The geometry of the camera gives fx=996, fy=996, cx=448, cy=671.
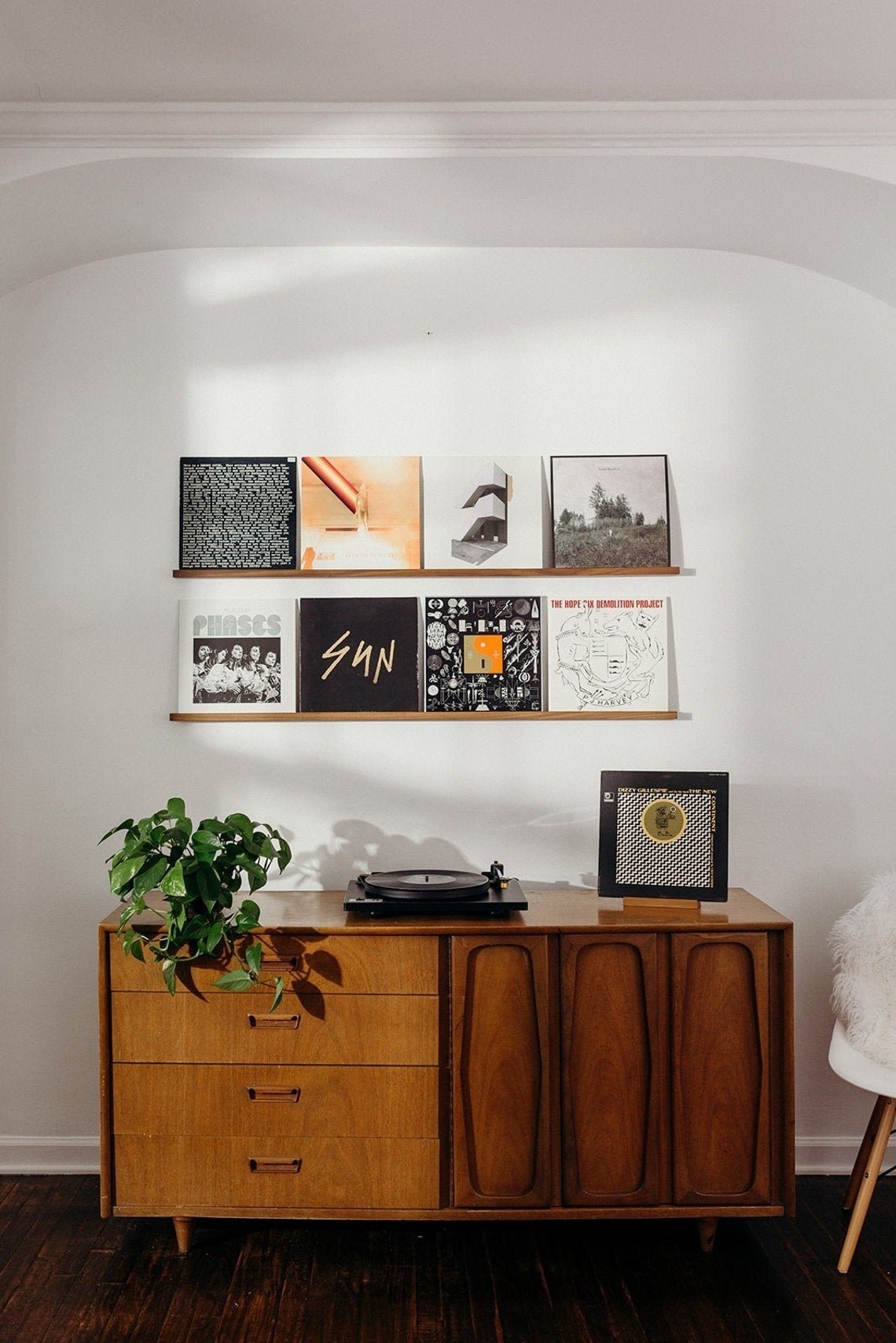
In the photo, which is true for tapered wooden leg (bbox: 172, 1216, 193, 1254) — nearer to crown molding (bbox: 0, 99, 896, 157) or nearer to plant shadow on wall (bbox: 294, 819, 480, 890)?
plant shadow on wall (bbox: 294, 819, 480, 890)

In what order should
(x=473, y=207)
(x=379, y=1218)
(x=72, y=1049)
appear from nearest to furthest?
1. (x=379, y=1218)
2. (x=473, y=207)
3. (x=72, y=1049)

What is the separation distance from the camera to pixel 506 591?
2.73 metres

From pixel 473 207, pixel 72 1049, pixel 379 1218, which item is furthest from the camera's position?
pixel 72 1049

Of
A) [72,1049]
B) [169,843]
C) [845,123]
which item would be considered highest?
[845,123]

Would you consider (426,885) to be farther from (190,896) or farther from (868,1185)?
(868,1185)

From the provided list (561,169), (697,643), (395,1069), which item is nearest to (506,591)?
(697,643)

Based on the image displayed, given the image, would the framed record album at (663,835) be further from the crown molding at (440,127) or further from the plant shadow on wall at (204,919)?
the crown molding at (440,127)

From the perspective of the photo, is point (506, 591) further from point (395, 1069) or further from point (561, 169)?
point (395, 1069)

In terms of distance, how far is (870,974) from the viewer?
2.34 m

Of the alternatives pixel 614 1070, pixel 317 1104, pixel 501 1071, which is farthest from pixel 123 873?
pixel 614 1070

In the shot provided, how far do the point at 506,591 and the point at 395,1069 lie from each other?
4.09 feet

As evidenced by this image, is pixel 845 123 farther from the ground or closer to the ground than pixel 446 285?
farther from the ground

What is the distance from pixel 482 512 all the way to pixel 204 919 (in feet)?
4.19

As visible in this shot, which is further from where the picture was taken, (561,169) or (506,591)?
(506,591)
